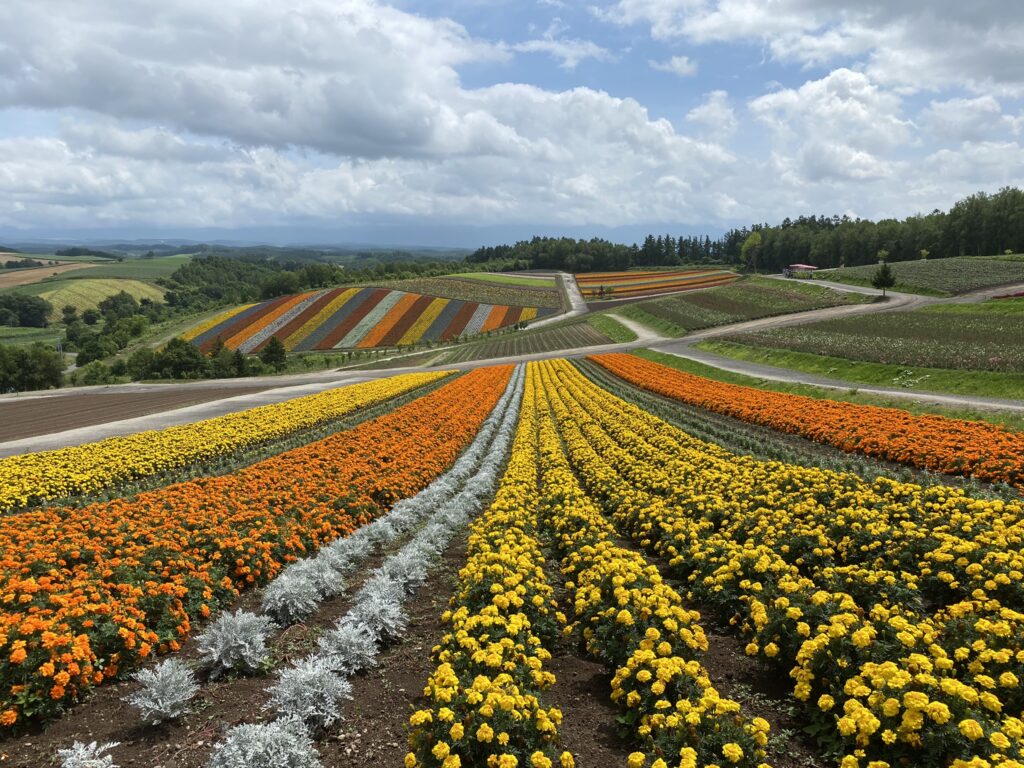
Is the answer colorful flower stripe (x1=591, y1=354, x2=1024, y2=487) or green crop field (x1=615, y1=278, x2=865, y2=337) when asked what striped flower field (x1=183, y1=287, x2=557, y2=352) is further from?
colorful flower stripe (x1=591, y1=354, x2=1024, y2=487)

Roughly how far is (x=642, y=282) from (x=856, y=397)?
104608 millimetres

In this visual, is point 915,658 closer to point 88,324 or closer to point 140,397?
point 140,397

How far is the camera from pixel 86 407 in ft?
134

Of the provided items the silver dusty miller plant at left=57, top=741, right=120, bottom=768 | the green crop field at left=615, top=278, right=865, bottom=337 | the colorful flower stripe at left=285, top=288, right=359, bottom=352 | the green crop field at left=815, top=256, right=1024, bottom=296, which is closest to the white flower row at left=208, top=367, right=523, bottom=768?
the silver dusty miller plant at left=57, top=741, right=120, bottom=768

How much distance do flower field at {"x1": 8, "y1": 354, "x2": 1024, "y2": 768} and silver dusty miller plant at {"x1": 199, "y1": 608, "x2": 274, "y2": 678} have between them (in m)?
0.04

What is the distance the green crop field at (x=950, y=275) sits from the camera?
69625mm

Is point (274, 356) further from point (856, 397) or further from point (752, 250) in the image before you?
point (752, 250)

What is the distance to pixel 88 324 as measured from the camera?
5768 inches

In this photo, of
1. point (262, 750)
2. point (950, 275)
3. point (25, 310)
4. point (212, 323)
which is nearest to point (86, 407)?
point (262, 750)

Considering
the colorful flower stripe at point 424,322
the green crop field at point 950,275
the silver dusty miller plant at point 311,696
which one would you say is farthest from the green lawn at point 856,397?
the green crop field at point 950,275

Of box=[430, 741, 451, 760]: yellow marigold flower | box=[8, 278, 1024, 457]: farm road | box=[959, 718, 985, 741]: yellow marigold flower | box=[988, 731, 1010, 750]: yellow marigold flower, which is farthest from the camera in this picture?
box=[8, 278, 1024, 457]: farm road

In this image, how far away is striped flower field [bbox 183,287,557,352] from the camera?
8094cm

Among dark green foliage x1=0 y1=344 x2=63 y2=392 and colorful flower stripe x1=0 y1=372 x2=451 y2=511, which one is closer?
colorful flower stripe x1=0 y1=372 x2=451 y2=511

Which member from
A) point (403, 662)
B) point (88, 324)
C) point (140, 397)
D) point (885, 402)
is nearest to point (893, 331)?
point (885, 402)
